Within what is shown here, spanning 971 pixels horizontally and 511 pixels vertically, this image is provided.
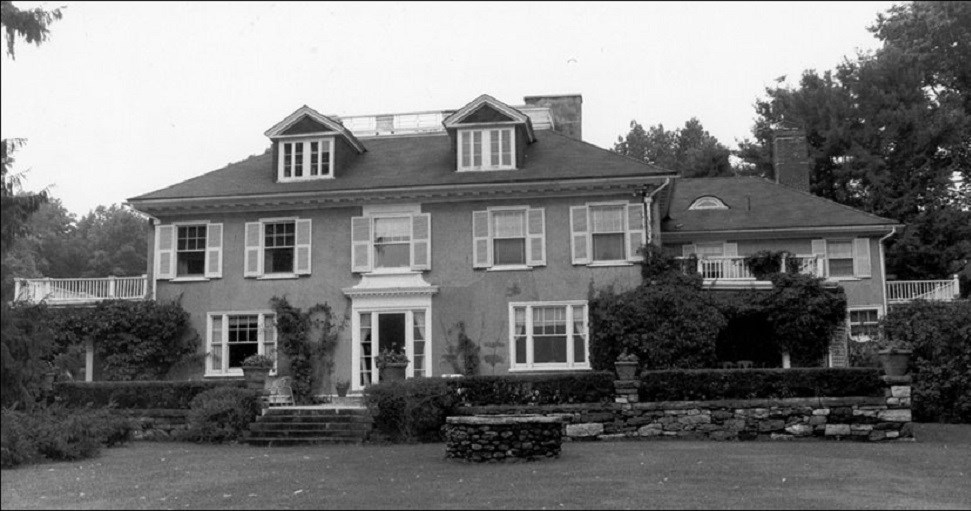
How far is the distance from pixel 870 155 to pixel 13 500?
33.7 meters

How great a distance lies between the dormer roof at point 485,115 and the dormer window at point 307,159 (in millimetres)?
3348

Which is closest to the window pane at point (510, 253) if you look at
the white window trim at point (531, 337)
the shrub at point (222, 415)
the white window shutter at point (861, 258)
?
the white window trim at point (531, 337)

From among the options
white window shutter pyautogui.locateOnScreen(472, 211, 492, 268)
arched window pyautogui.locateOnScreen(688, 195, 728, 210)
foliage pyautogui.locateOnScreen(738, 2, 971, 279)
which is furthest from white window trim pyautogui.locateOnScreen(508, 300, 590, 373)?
foliage pyautogui.locateOnScreen(738, 2, 971, 279)

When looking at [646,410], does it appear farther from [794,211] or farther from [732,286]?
[794,211]

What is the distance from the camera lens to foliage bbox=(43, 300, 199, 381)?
24.6 m

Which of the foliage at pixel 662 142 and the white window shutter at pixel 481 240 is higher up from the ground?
the foliage at pixel 662 142

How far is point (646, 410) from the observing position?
19.9 m

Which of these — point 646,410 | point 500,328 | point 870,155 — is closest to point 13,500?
point 646,410

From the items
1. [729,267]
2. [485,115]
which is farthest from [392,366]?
[729,267]

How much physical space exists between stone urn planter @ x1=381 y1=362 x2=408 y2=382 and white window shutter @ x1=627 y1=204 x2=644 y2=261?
6.62 metres

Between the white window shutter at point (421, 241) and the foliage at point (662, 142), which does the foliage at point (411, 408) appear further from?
the foliage at point (662, 142)

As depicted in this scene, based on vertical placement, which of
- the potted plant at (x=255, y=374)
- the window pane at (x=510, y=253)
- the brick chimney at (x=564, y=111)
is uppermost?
the brick chimney at (x=564, y=111)

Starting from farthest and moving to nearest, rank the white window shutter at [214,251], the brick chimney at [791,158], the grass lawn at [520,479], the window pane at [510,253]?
1. the brick chimney at [791,158]
2. the white window shutter at [214,251]
3. the window pane at [510,253]
4. the grass lawn at [520,479]

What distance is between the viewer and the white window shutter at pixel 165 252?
25.8m
